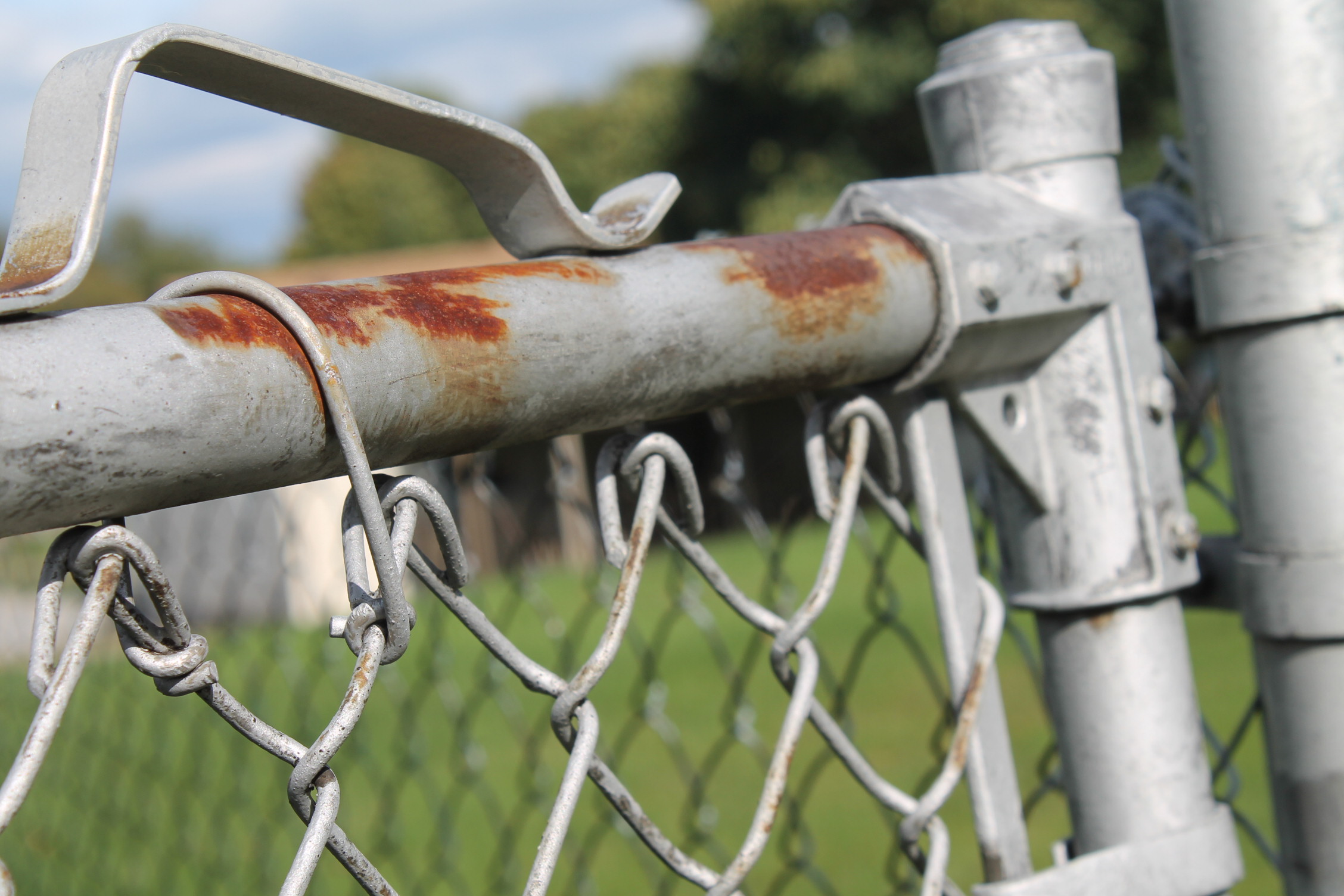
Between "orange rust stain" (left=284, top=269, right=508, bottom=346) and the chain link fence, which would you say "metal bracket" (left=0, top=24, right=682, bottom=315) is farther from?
the chain link fence

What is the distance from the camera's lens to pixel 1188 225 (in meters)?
1.00

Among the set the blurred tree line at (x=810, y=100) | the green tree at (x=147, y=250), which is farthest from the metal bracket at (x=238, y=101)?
the green tree at (x=147, y=250)

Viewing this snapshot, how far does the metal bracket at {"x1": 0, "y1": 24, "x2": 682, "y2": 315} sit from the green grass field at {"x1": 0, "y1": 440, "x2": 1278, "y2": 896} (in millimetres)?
562

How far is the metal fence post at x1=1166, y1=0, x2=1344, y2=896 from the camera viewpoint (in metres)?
0.77

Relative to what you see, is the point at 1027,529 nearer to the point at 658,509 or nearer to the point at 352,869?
the point at 658,509

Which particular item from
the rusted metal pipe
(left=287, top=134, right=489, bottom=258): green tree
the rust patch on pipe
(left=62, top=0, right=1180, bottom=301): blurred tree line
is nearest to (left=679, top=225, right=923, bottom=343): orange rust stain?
the rusted metal pipe

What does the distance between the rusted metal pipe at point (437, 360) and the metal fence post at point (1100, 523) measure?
172mm

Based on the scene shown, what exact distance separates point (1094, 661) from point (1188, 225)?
43 cm

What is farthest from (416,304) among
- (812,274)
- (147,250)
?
(147,250)

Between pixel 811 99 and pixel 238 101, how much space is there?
14.8 metres

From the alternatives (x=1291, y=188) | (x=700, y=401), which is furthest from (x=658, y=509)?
(x=1291, y=188)

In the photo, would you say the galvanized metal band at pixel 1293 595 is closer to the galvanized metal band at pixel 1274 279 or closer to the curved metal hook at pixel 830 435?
the galvanized metal band at pixel 1274 279

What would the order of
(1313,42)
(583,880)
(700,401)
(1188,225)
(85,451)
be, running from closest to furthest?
(85,451) → (700,401) → (1313,42) → (1188,225) → (583,880)

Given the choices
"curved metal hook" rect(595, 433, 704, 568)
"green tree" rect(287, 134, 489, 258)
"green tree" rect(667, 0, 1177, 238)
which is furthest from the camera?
"green tree" rect(287, 134, 489, 258)
